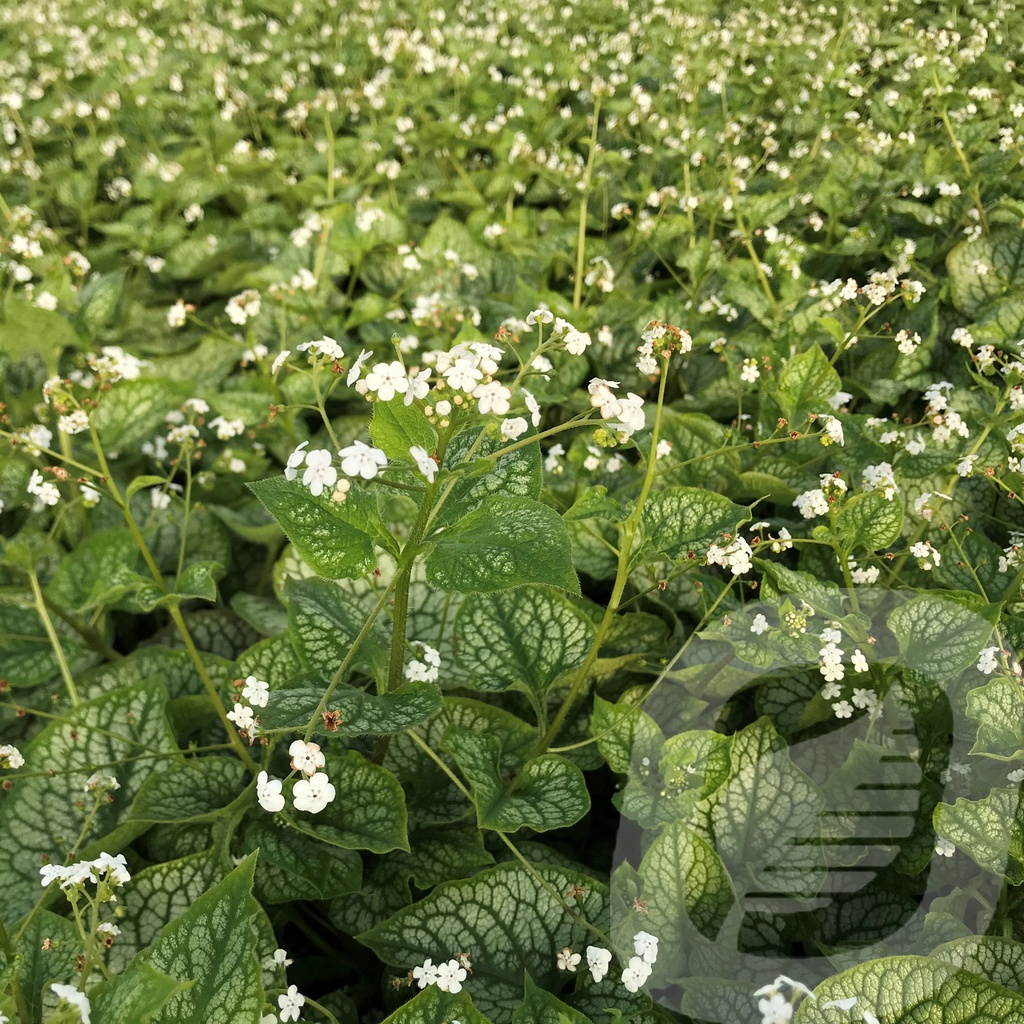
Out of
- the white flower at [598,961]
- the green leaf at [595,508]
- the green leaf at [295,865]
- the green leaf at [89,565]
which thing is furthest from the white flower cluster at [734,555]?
the green leaf at [89,565]

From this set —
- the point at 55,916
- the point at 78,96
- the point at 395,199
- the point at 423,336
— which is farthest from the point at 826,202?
the point at 78,96

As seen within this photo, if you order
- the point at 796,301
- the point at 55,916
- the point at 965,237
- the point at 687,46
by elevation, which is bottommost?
the point at 55,916

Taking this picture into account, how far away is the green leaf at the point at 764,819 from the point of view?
4.75ft

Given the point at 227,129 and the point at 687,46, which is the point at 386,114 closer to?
the point at 227,129

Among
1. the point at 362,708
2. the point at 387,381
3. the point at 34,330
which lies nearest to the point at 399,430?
the point at 387,381

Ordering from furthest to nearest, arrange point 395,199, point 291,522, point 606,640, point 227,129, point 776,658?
point 227,129 < point 395,199 < point 606,640 < point 776,658 < point 291,522

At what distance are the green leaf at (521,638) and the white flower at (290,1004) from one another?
59 centimetres

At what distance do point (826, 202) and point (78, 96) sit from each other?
15.5ft

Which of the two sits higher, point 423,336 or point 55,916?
point 423,336

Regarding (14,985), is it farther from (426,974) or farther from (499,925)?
(499,925)

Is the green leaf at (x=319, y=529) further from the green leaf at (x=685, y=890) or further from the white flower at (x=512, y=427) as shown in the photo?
the green leaf at (x=685, y=890)

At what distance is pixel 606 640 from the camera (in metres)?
1.85

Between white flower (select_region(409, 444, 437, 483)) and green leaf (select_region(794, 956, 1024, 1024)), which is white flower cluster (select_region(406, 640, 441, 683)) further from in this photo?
green leaf (select_region(794, 956, 1024, 1024))
